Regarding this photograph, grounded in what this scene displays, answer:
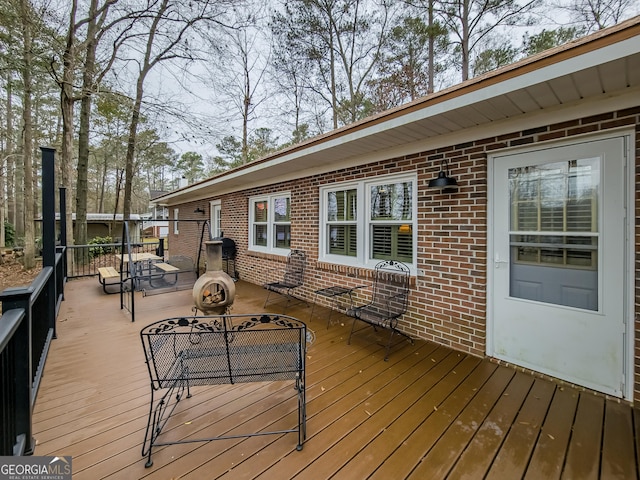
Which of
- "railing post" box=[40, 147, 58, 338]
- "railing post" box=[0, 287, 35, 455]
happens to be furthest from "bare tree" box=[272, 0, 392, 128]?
"railing post" box=[0, 287, 35, 455]

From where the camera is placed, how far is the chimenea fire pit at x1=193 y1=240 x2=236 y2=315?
123 inches

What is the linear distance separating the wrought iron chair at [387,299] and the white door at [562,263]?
Answer: 0.98 metres

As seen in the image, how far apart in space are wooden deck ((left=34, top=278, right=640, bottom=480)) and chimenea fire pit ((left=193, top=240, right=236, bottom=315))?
2.72ft

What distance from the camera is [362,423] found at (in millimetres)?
2037

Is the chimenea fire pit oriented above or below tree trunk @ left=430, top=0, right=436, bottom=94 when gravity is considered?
below

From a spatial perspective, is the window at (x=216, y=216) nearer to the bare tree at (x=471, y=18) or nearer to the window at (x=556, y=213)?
the window at (x=556, y=213)

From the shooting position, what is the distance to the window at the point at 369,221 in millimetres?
3768

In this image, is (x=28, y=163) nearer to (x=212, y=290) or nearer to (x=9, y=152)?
(x=9, y=152)

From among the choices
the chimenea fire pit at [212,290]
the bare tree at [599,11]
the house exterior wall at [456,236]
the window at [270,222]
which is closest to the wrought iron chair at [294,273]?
the window at [270,222]

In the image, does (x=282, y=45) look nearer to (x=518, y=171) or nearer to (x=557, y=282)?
(x=518, y=171)

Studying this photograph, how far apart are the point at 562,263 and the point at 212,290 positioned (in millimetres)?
3409

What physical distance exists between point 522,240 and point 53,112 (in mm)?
18044

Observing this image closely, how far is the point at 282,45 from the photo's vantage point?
392 inches

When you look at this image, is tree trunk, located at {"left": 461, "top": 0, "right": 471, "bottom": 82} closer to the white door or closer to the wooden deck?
the white door
